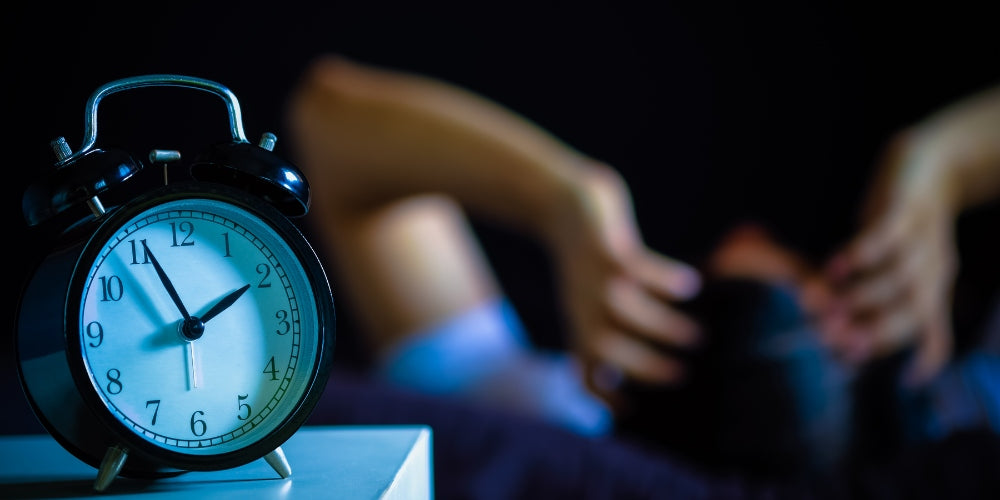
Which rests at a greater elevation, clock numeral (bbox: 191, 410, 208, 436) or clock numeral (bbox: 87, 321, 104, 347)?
clock numeral (bbox: 87, 321, 104, 347)

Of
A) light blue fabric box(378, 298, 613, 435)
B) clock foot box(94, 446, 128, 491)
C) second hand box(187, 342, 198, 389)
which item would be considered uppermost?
second hand box(187, 342, 198, 389)

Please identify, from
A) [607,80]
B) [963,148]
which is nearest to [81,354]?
[963,148]

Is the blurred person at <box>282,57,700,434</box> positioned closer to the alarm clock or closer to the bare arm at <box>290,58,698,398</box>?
the bare arm at <box>290,58,698,398</box>

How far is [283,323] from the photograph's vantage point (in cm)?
55

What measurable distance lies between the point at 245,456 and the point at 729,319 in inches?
31.9

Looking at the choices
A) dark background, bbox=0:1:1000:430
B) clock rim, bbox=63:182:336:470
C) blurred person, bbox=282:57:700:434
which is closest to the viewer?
clock rim, bbox=63:182:336:470

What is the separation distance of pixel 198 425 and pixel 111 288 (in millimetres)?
97

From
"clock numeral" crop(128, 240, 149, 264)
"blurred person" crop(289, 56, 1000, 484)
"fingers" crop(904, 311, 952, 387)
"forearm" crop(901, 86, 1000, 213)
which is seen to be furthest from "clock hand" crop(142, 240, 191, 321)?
"forearm" crop(901, 86, 1000, 213)

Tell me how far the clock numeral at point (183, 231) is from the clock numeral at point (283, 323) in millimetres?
68

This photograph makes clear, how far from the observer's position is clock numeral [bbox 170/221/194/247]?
1.76ft

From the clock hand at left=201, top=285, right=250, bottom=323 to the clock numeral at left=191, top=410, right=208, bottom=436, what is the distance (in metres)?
0.06

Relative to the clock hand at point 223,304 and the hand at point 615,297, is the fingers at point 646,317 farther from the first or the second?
the clock hand at point 223,304

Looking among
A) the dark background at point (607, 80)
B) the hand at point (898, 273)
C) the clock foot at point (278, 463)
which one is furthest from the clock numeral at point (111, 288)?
the dark background at point (607, 80)

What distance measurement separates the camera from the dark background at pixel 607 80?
229cm
